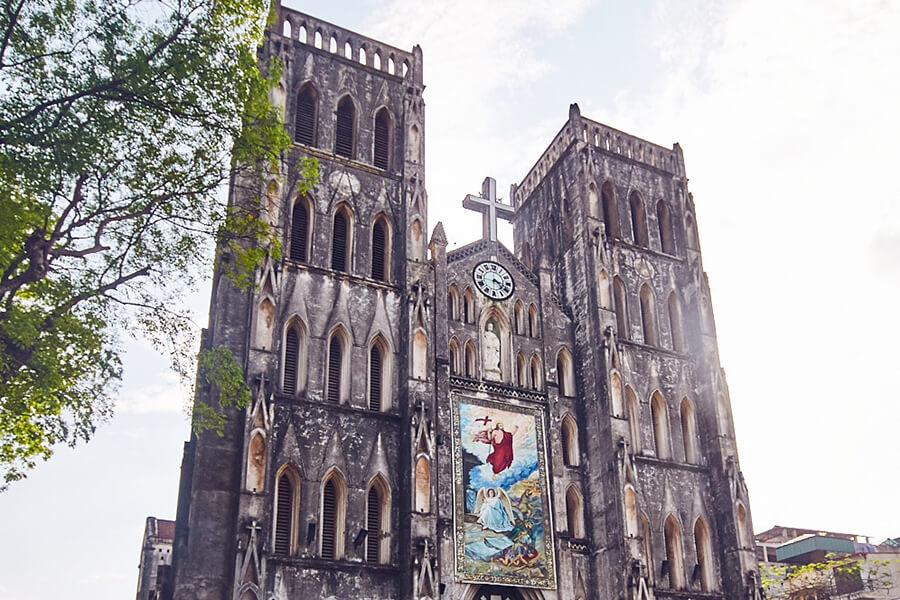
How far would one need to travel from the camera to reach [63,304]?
13234 mm

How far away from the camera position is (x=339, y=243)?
2434cm

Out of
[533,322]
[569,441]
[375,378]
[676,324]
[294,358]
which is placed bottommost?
[569,441]

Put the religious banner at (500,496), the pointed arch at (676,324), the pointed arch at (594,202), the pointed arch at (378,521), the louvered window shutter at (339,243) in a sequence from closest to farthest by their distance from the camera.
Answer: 1. the pointed arch at (378,521)
2. the religious banner at (500,496)
3. the louvered window shutter at (339,243)
4. the pointed arch at (676,324)
5. the pointed arch at (594,202)

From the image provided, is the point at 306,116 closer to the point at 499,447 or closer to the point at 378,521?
the point at 499,447

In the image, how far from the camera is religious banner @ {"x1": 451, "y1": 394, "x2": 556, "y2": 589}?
22.1 m

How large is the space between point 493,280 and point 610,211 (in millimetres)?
5406

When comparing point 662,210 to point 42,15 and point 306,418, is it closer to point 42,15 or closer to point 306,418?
point 306,418

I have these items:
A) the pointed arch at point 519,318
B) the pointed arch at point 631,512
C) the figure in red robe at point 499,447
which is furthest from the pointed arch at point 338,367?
the pointed arch at point 631,512

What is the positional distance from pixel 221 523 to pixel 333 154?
10.6 m

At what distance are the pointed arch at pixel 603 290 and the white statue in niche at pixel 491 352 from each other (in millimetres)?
3259

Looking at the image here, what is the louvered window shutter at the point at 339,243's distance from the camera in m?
A: 24.0

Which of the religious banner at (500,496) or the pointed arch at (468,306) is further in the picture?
the pointed arch at (468,306)

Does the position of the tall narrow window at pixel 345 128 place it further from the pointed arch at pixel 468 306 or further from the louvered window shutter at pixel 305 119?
the pointed arch at pixel 468 306

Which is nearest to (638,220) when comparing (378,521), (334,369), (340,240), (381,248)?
(381,248)
